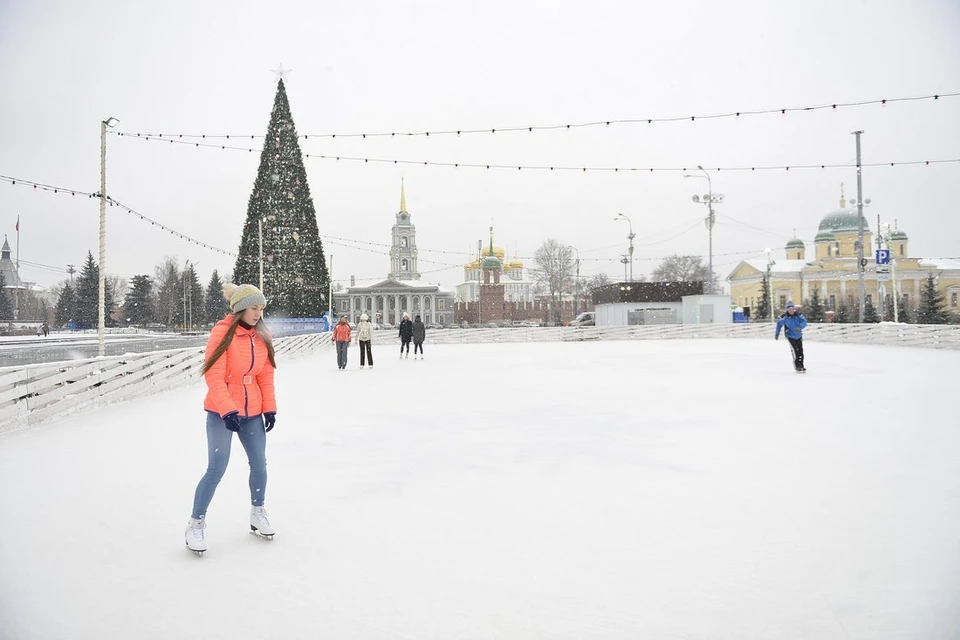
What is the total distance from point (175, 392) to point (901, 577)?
12.3 meters

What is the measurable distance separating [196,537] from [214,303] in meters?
71.8

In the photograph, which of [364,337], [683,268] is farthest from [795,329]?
[683,268]

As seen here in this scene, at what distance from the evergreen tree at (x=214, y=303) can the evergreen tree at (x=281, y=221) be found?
39857mm

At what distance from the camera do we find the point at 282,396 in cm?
1165

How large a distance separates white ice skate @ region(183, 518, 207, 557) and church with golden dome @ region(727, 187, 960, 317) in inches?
2458

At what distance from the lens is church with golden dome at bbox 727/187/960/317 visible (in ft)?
206

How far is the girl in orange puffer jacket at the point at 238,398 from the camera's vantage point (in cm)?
376

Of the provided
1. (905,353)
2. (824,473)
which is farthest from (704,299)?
(824,473)

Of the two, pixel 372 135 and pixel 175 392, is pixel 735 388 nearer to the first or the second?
pixel 372 135

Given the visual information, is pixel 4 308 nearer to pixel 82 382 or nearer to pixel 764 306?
pixel 82 382

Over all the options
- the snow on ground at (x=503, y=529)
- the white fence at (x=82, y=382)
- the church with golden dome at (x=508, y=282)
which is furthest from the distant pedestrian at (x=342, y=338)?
the church with golden dome at (x=508, y=282)

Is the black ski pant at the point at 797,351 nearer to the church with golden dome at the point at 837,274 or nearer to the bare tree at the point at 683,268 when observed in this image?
the church with golden dome at the point at 837,274

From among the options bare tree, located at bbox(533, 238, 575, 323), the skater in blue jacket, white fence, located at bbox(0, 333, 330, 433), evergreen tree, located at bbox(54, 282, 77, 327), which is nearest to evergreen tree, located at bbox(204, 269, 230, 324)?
evergreen tree, located at bbox(54, 282, 77, 327)

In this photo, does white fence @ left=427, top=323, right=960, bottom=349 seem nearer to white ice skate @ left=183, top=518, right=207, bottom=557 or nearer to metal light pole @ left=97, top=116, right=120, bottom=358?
metal light pole @ left=97, top=116, right=120, bottom=358
